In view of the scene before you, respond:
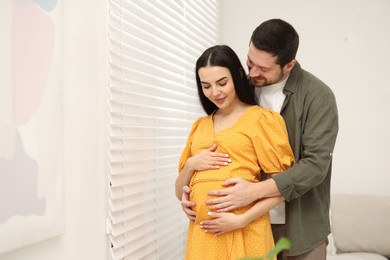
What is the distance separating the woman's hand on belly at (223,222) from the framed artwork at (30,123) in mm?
471

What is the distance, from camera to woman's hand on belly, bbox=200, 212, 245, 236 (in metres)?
1.50

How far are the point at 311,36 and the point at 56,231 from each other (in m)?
A: 2.39

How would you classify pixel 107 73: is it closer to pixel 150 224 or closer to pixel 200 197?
pixel 200 197

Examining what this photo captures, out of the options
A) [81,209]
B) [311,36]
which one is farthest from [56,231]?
[311,36]

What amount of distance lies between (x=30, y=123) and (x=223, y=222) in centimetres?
67

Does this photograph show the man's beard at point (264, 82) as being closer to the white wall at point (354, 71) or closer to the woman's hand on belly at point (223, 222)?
the woman's hand on belly at point (223, 222)

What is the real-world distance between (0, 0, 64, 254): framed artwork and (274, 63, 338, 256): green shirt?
2.35 feet

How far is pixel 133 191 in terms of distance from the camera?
1.87m

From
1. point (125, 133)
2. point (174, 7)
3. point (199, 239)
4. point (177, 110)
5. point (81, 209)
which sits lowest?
point (199, 239)

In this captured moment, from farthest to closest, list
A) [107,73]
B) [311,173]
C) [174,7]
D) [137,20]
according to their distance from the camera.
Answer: [174,7] < [137,20] < [107,73] < [311,173]

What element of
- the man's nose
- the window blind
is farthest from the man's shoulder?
the window blind

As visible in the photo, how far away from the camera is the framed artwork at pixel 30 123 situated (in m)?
1.18

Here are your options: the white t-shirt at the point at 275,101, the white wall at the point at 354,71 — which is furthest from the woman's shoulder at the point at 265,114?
the white wall at the point at 354,71

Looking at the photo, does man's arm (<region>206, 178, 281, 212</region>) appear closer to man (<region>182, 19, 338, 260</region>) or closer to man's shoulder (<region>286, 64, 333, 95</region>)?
man (<region>182, 19, 338, 260</region>)
